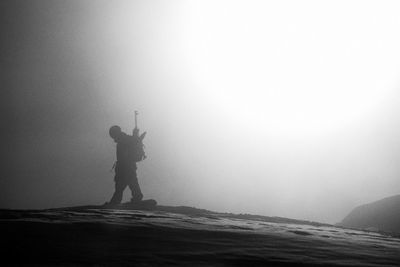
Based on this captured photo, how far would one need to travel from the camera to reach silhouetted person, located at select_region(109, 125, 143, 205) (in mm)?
16750

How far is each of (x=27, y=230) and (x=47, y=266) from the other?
98.4 inches

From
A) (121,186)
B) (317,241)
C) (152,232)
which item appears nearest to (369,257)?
(317,241)

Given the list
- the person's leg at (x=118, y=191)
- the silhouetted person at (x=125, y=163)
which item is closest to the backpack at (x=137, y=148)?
the silhouetted person at (x=125, y=163)

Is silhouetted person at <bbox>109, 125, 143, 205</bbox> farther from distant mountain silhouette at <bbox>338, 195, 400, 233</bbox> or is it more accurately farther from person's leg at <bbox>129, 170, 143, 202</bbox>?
distant mountain silhouette at <bbox>338, 195, 400, 233</bbox>

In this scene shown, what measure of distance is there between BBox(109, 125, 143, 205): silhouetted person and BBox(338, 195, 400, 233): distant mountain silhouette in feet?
104

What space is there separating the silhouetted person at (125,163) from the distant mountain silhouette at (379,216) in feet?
104

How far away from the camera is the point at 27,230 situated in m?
6.36

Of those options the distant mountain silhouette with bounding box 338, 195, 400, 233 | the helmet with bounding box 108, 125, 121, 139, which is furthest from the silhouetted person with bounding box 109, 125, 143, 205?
the distant mountain silhouette with bounding box 338, 195, 400, 233

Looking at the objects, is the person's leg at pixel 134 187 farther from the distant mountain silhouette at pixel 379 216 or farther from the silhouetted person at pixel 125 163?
the distant mountain silhouette at pixel 379 216

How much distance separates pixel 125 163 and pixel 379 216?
38.5 meters

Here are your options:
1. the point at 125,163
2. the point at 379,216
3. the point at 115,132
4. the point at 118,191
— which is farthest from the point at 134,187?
the point at 379,216

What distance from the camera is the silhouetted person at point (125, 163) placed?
659 inches

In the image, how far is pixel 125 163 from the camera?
55.3 feet

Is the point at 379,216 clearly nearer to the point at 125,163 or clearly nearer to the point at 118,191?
the point at 125,163
